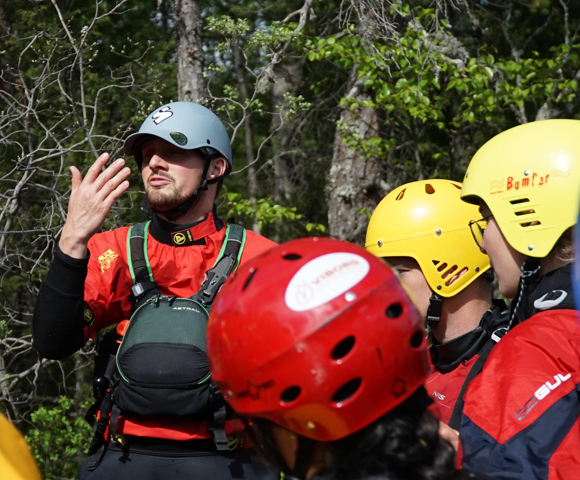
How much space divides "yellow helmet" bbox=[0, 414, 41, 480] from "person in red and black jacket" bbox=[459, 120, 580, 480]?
49.5 inches

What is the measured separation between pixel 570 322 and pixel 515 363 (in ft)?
0.89

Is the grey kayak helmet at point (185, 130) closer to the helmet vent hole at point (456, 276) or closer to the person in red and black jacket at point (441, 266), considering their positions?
the person in red and black jacket at point (441, 266)

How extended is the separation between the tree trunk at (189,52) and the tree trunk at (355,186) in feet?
7.72

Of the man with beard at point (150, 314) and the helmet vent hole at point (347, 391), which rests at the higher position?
the helmet vent hole at point (347, 391)

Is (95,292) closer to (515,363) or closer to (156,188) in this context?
(156,188)

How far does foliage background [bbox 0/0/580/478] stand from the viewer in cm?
689

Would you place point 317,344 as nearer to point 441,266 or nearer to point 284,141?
point 441,266

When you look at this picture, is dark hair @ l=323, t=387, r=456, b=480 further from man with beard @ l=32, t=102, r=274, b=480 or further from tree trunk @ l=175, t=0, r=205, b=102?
tree trunk @ l=175, t=0, r=205, b=102

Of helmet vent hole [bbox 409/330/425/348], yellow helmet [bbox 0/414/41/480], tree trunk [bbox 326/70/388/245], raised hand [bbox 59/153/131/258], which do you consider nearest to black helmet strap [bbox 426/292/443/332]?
helmet vent hole [bbox 409/330/425/348]

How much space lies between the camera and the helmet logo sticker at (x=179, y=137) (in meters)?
4.00

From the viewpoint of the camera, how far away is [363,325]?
1858 millimetres

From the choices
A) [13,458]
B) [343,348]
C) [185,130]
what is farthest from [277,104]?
[13,458]

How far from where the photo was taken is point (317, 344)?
1.82m

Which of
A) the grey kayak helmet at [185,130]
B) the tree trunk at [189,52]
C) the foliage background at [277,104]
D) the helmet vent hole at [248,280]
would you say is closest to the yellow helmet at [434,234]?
the grey kayak helmet at [185,130]
